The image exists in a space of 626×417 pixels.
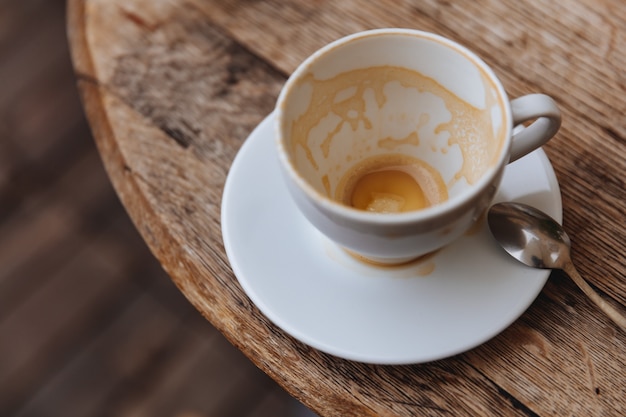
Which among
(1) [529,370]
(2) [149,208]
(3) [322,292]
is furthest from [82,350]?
(1) [529,370]

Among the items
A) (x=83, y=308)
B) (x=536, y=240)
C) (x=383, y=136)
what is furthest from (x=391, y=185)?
(x=83, y=308)

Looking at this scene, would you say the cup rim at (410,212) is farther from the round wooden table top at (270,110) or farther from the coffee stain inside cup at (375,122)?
the round wooden table top at (270,110)

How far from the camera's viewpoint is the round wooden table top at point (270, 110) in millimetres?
568

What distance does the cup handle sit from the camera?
1.69ft

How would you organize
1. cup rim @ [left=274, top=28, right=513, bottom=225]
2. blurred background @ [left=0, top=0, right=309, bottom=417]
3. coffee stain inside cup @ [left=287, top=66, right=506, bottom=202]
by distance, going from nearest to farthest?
cup rim @ [left=274, top=28, right=513, bottom=225] < coffee stain inside cup @ [left=287, top=66, right=506, bottom=202] < blurred background @ [left=0, top=0, right=309, bottom=417]

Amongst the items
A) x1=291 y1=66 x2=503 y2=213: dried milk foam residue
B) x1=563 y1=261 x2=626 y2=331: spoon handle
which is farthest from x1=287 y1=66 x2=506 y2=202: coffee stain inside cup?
x1=563 y1=261 x2=626 y2=331: spoon handle

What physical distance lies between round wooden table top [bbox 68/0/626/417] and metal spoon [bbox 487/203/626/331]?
24 mm

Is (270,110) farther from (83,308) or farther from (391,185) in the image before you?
(83,308)

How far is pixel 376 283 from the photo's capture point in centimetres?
57

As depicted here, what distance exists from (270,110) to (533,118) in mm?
300

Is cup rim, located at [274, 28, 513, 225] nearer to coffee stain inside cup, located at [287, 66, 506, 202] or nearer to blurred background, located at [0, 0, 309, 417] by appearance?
coffee stain inside cup, located at [287, 66, 506, 202]

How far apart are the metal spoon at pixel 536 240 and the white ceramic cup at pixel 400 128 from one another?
5cm

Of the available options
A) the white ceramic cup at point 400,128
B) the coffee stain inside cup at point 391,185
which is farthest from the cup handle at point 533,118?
the coffee stain inside cup at point 391,185

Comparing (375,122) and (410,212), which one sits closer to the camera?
(410,212)
